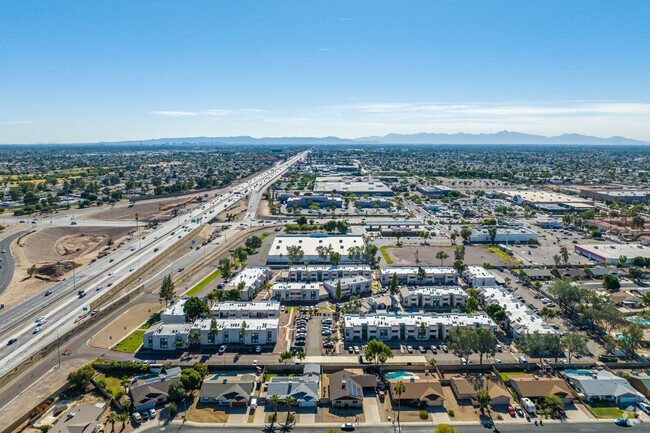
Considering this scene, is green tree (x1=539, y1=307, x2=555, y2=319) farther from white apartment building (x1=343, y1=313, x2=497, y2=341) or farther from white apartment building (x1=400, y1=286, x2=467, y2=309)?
white apartment building (x1=400, y1=286, x2=467, y2=309)

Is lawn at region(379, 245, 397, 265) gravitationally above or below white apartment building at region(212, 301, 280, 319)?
above

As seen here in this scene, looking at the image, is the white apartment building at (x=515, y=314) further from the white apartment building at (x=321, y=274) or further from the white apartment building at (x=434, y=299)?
the white apartment building at (x=321, y=274)

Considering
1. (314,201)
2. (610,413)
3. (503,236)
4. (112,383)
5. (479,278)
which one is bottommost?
(610,413)

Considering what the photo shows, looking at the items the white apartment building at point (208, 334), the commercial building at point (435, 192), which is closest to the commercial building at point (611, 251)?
the white apartment building at point (208, 334)

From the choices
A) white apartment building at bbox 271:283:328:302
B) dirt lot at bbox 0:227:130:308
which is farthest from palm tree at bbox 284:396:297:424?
dirt lot at bbox 0:227:130:308

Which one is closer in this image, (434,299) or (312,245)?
(434,299)

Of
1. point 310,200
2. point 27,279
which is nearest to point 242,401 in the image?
point 27,279

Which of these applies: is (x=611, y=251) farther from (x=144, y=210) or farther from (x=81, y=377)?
(x=144, y=210)

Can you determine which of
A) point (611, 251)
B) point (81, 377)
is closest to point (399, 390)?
point (81, 377)
